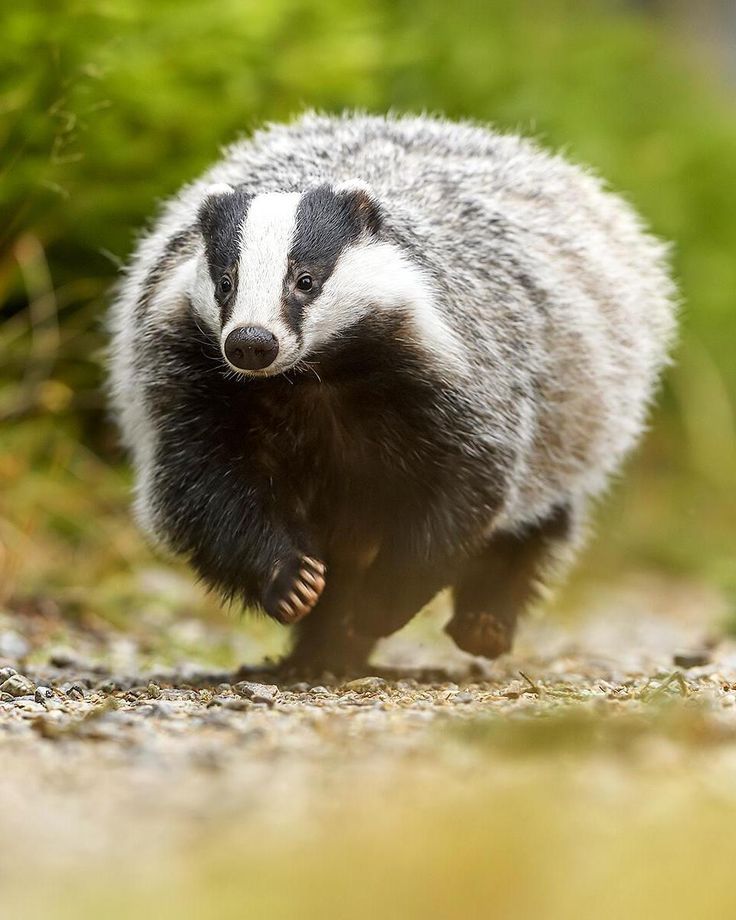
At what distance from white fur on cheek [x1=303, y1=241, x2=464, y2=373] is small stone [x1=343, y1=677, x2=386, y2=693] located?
42.3 inches

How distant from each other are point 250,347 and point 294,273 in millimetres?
382

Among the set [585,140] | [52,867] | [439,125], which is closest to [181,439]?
[439,125]

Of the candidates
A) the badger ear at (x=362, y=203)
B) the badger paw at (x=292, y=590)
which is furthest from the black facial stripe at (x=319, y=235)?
the badger paw at (x=292, y=590)

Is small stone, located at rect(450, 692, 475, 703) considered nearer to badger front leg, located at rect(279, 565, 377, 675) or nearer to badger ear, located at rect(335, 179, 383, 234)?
badger front leg, located at rect(279, 565, 377, 675)

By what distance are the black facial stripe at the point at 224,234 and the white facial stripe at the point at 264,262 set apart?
0.15 ft

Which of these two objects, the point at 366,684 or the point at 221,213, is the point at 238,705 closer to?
the point at 366,684

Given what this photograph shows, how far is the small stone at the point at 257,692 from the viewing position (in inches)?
184

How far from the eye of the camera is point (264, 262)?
4820 mm

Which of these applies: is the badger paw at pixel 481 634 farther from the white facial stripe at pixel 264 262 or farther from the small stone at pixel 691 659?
the white facial stripe at pixel 264 262

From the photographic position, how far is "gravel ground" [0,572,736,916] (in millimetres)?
2982

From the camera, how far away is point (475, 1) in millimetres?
11539

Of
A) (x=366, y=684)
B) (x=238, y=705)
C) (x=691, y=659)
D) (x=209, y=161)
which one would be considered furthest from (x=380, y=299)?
(x=209, y=161)

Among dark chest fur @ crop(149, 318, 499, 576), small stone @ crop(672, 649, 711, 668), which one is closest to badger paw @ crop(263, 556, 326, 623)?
dark chest fur @ crop(149, 318, 499, 576)

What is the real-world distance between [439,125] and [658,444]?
589cm
